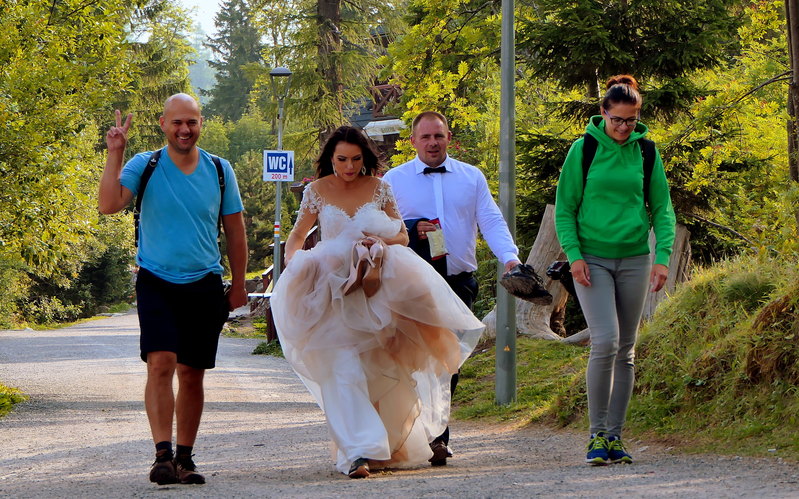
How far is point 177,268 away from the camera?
6254 mm

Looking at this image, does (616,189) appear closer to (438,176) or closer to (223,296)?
(438,176)

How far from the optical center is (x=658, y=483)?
568 centimetres

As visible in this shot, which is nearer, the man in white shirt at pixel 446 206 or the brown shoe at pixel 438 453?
the brown shoe at pixel 438 453

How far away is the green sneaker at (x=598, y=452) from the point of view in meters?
6.56

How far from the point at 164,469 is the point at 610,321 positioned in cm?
258

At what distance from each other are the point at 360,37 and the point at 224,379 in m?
13.0

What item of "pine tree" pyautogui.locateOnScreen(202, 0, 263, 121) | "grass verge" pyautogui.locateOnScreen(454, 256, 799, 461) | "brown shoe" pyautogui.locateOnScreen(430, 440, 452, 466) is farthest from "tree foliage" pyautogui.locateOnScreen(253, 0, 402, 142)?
"pine tree" pyautogui.locateOnScreen(202, 0, 263, 121)

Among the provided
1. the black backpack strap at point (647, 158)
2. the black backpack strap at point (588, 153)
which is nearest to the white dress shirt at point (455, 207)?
the black backpack strap at point (588, 153)

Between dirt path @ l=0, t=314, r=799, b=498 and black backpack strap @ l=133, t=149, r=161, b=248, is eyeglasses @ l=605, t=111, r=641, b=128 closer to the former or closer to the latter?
dirt path @ l=0, t=314, r=799, b=498

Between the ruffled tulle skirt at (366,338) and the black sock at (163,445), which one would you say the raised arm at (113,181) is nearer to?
the ruffled tulle skirt at (366,338)

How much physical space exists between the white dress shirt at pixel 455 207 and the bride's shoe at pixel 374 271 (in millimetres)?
927

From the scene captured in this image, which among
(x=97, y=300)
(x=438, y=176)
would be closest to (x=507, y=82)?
(x=438, y=176)

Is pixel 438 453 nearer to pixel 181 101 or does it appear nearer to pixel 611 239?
pixel 611 239

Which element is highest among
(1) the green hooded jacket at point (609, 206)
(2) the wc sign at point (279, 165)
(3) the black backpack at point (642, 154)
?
(2) the wc sign at point (279, 165)
